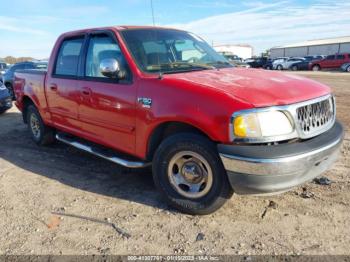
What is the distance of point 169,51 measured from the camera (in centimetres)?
411

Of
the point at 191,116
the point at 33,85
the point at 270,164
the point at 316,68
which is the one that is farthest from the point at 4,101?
the point at 316,68

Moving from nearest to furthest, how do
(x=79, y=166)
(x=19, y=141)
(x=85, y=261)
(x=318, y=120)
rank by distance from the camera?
(x=85, y=261), (x=318, y=120), (x=79, y=166), (x=19, y=141)

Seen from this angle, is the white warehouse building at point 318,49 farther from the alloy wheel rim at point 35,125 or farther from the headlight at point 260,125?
the headlight at point 260,125

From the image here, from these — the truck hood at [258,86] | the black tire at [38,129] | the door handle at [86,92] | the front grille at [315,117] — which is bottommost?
the black tire at [38,129]

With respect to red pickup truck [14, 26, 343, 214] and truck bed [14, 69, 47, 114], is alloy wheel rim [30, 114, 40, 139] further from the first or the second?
red pickup truck [14, 26, 343, 214]

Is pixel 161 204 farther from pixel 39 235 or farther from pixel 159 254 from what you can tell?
pixel 39 235

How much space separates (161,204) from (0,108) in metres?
7.94

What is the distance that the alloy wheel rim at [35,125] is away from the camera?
615cm

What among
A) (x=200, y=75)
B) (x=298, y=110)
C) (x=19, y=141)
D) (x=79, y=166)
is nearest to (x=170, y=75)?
(x=200, y=75)

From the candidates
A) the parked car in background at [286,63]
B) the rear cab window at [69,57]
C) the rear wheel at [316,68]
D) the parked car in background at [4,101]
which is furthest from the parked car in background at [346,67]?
the rear cab window at [69,57]

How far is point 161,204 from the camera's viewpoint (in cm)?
370

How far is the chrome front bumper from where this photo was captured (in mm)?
2775

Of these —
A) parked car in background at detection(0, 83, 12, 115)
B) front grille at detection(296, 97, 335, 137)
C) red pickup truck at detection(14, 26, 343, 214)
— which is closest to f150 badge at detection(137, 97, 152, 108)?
red pickup truck at detection(14, 26, 343, 214)

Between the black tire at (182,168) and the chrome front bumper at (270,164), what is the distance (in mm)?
149
